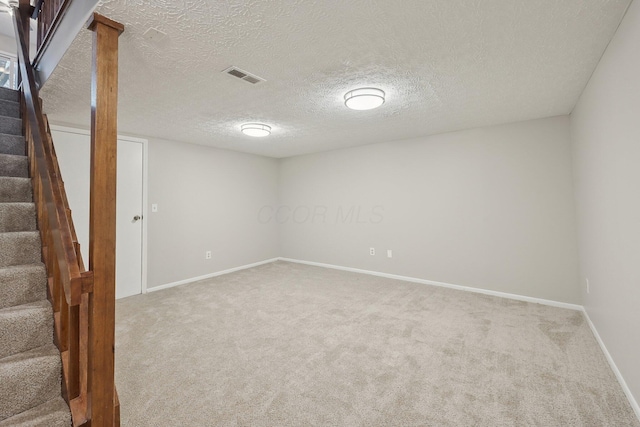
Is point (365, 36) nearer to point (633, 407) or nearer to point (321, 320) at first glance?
point (321, 320)

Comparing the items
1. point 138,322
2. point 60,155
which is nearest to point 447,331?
point 138,322

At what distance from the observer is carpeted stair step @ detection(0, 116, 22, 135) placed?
2.47 metres

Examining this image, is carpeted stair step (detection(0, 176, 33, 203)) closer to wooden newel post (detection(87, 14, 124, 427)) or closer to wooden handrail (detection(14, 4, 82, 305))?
wooden handrail (detection(14, 4, 82, 305))

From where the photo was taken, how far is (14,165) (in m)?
2.26

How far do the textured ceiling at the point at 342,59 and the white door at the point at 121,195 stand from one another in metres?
0.33

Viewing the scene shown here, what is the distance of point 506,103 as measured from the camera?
2.79 m

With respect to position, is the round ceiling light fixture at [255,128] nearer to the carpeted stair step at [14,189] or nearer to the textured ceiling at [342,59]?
the textured ceiling at [342,59]

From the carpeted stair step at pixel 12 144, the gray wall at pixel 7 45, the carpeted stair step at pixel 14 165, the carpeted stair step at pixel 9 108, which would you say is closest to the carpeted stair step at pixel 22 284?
the carpeted stair step at pixel 14 165

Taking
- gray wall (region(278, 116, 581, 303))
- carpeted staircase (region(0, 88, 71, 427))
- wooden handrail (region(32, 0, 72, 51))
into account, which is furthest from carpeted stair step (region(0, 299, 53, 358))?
gray wall (region(278, 116, 581, 303))

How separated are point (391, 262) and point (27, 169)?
14.4 ft

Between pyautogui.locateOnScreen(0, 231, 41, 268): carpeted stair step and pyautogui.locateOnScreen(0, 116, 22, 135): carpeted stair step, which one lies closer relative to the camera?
pyautogui.locateOnScreen(0, 231, 41, 268): carpeted stair step

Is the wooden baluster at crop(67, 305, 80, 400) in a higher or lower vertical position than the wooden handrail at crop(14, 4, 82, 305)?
lower

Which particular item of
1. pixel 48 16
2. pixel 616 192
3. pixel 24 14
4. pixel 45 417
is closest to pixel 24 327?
pixel 45 417

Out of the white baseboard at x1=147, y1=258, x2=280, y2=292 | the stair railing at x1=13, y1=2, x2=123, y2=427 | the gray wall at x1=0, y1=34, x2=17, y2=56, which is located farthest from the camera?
the white baseboard at x1=147, y1=258, x2=280, y2=292
